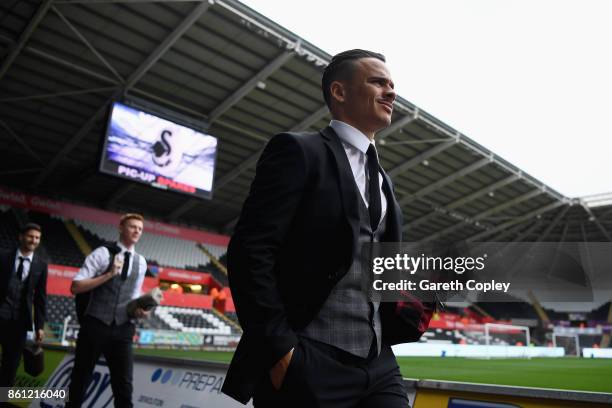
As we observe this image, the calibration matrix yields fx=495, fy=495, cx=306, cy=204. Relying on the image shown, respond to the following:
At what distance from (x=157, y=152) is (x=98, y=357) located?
32.9 ft

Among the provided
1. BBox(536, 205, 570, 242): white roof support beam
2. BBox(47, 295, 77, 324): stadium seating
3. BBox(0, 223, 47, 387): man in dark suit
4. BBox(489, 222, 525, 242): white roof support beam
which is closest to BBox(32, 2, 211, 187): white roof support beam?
BBox(47, 295, 77, 324): stadium seating

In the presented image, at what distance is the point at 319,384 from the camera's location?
4.44 ft

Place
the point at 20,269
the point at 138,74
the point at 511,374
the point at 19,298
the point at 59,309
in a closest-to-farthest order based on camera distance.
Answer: the point at 19,298
the point at 20,269
the point at 511,374
the point at 138,74
the point at 59,309

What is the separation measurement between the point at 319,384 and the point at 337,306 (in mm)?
225

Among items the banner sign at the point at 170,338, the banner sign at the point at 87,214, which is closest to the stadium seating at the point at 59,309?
the banner sign at the point at 170,338

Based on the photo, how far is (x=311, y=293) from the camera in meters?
1.42

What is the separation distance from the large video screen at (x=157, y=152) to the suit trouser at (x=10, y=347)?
7495 millimetres

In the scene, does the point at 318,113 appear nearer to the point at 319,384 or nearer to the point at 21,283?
the point at 21,283

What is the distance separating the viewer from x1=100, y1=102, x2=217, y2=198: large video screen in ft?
41.0

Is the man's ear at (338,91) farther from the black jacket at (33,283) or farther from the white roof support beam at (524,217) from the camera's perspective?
the white roof support beam at (524,217)

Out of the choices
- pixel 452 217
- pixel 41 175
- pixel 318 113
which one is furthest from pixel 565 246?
pixel 41 175

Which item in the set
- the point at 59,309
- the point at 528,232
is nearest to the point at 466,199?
the point at 528,232

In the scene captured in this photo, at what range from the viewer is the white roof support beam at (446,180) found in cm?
2206

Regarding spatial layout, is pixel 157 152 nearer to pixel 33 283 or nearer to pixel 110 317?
pixel 33 283
